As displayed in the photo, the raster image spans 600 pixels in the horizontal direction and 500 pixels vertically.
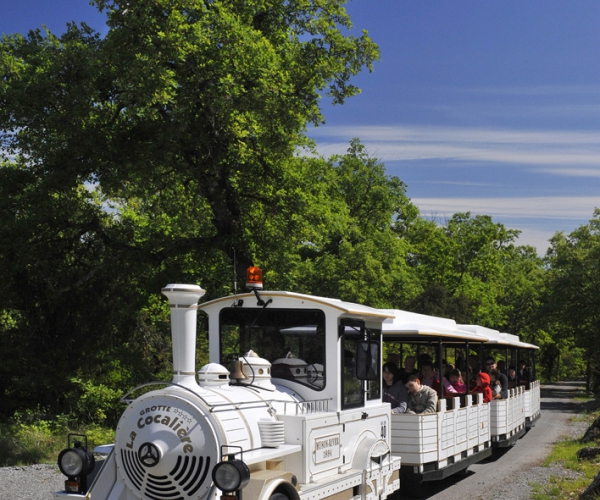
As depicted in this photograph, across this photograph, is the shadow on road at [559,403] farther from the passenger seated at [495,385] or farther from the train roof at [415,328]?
the train roof at [415,328]

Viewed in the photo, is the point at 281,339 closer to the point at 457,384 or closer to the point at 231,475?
the point at 231,475

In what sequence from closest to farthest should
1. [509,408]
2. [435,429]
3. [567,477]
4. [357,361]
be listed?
1. [357,361]
2. [435,429]
3. [567,477]
4. [509,408]

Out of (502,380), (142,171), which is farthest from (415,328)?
(142,171)

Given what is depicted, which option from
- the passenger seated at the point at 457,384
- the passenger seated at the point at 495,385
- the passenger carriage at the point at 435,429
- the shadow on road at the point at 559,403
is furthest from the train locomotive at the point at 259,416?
the shadow on road at the point at 559,403

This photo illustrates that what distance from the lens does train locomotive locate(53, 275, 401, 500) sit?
251 inches

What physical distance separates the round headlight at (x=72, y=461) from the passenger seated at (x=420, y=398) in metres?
5.58

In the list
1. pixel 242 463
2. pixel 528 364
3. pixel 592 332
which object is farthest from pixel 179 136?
pixel 592 332

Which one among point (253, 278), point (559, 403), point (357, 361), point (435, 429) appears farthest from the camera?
point (559, 403)

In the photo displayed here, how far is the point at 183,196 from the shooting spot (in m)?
20.7

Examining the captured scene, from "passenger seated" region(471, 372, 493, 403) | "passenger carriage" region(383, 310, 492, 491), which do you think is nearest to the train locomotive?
"passenger carriage" region(383, 310, 492, 491)

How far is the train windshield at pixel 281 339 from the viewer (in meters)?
8.08

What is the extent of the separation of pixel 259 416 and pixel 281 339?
1.30 meters

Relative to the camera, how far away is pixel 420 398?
11203 mm

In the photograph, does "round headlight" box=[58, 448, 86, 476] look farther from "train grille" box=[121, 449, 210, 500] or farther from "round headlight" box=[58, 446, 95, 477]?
"train grille" box=[121, 449, 210, 500]
